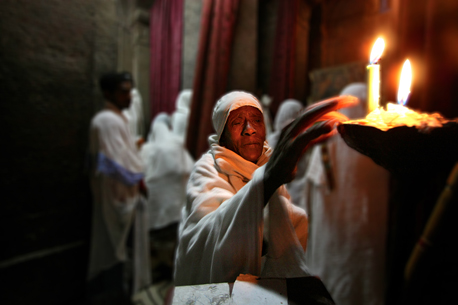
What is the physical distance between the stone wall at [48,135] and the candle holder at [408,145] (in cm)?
261

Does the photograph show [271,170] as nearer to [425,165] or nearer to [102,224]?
[425,165]

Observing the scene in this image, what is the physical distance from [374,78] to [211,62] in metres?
2.29

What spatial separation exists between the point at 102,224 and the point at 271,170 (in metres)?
2.42

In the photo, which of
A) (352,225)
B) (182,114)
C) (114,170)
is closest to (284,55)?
(182,114)

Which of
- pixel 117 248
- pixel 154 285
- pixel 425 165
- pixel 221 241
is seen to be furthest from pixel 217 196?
pixel 154 285

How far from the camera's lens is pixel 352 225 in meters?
2.34

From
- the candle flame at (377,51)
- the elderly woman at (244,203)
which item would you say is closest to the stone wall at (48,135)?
the elderly woman at (244,203)

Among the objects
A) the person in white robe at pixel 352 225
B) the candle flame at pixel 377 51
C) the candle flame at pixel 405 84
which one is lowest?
the person in white robe at pixel 352 225

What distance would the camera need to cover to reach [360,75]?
9.41 ft

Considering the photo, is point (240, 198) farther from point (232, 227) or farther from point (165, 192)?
point (165, 192)

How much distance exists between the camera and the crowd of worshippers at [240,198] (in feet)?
2.39

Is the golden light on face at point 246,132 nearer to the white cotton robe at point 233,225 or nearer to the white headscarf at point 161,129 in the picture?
the white cotton robe at point 233,225

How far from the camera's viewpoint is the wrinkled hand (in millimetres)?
667

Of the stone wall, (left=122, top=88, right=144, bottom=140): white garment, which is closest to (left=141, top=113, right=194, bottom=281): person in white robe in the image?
(left=122, top=88, right=144, bottom=140): white garment
